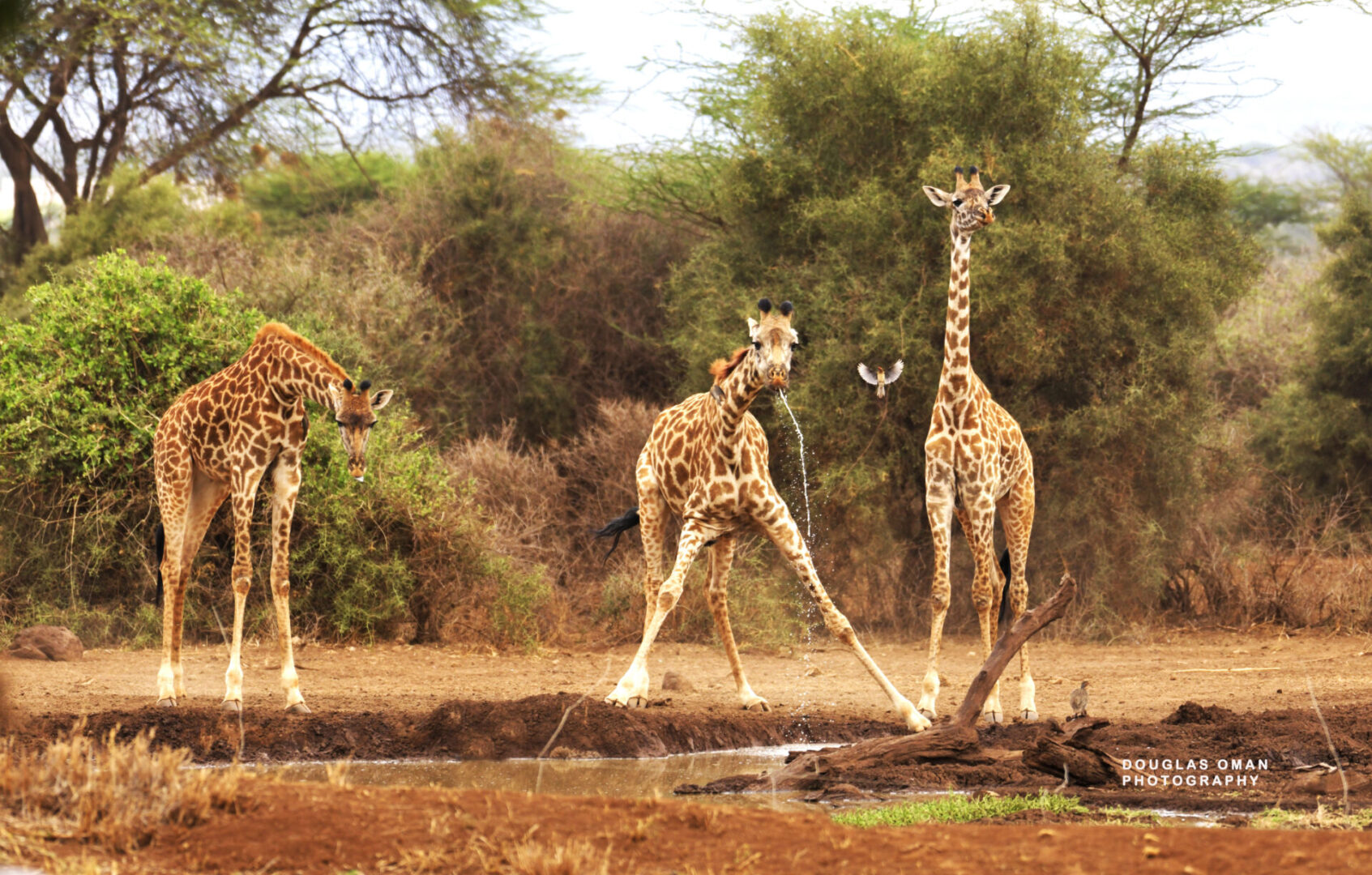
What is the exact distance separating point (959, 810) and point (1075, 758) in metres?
1.14

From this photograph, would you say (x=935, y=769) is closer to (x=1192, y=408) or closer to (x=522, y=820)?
(x=522, y=820)

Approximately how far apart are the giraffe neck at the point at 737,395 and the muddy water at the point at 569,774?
1.98m

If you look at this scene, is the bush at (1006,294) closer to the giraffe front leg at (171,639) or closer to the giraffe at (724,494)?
the giraffe at (724,494)

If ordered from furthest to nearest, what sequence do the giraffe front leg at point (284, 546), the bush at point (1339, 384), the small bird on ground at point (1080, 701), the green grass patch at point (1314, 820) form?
the bush at point (1339, 384), the giraffe front leg at point (284, 546), the small bird on ground at point (1080, 701), the green grass patch at point (1314, 820)

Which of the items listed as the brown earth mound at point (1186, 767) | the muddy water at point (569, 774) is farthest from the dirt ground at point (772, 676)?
the brown earth mound at point (1186, 767)

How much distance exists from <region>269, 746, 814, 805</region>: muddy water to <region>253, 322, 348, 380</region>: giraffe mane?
256 cm

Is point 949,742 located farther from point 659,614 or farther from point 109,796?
point 109,796

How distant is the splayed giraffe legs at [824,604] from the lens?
7.82 metres

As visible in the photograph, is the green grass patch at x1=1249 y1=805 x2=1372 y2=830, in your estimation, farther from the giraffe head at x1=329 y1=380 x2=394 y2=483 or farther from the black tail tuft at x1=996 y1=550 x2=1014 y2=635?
the giraffe head at x1=329 y1=380 x2=394 y2=483

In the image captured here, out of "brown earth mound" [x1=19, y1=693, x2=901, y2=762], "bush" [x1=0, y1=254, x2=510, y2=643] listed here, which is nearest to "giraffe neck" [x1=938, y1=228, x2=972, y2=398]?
"brown earth mound" [x1=19, y1=693, x2=901, y2=762]

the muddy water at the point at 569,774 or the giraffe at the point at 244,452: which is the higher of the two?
the giraffe at the point at 244,452

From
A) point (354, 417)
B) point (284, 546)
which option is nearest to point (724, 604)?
point (354, 417)

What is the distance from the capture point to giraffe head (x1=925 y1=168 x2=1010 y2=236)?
8.76m

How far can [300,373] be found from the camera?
855 centimetres
